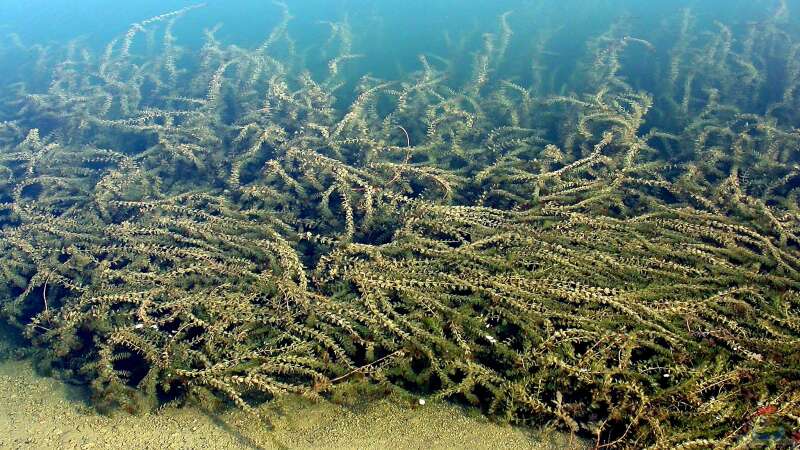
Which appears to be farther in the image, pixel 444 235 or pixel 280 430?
pixel 444 235

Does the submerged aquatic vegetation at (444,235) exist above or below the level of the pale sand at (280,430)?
above

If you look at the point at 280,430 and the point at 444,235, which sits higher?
the point at 444,235

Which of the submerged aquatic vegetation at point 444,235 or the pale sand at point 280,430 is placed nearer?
the pale sand at point 280,430

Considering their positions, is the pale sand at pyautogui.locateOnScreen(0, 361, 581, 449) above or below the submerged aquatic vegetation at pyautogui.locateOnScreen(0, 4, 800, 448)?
below

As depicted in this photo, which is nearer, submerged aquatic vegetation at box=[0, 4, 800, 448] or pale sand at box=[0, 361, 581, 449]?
pale sand at box=[0, 361, 581, 449]
